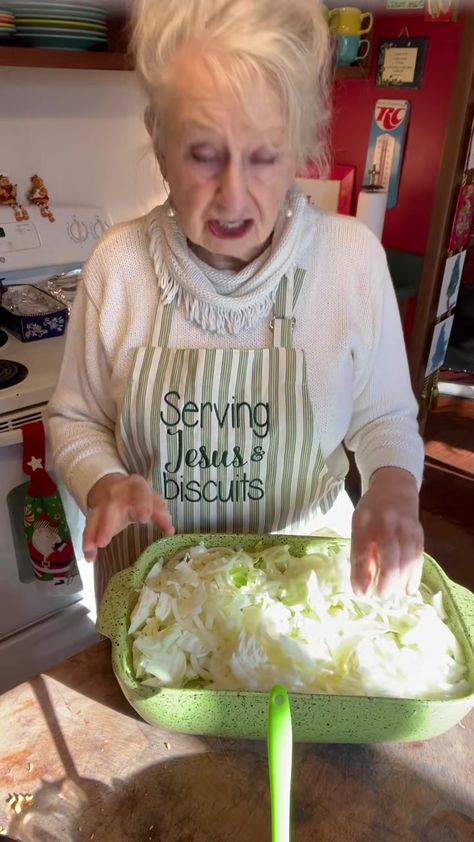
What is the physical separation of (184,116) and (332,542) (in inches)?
20.9

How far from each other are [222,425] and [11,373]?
696 millimetres

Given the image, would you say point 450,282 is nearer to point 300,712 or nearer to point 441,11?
point 441,11

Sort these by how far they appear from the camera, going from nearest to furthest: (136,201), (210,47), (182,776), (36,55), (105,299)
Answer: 1. (182,776)
2. (210,47)
3. (105,299)
4. (36,55)
5. (136,201)

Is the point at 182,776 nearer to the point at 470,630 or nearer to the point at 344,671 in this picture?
the point at 344,671

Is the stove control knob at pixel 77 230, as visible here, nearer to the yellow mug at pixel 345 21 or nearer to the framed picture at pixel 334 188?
the framed picture at pixel 334 188

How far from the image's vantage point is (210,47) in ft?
2.46

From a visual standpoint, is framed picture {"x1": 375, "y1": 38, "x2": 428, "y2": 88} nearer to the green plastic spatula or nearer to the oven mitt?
the oven mitt

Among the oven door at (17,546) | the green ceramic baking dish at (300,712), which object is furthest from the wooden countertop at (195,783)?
the oven door at (17,546)

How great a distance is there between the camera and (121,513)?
0.75 m

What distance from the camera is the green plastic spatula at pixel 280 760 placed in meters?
0.54

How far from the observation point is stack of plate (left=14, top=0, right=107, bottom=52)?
147 cm

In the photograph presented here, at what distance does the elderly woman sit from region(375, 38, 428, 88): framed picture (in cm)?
135

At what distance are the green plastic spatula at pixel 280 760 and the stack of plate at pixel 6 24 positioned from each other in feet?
4.95

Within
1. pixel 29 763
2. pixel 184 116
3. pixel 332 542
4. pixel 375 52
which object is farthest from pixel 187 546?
pixel 375 52
